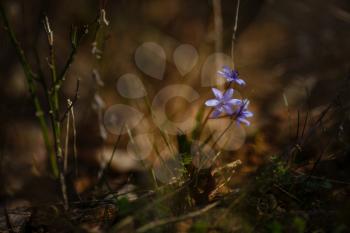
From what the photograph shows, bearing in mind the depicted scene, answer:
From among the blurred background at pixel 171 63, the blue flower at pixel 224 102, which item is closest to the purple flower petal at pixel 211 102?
the blue flower at pixel 224 102

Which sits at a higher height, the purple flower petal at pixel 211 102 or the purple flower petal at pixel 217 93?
the purple flower petal at pixel 217 93

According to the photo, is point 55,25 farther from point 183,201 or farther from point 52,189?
point 183,201

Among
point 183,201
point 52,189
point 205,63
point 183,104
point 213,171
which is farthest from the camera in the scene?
point 205,63

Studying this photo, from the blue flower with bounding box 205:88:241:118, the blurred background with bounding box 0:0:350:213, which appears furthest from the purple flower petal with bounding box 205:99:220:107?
the blurred background with bounding box 0:0:350:213

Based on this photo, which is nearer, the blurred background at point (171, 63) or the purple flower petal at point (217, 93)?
the purple flower petal at point (217, 93)

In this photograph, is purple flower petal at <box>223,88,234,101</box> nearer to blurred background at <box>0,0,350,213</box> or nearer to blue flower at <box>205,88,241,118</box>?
blue flower at <box>205,88,241,118</box>

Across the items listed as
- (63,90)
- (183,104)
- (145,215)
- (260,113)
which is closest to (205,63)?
(183,104)

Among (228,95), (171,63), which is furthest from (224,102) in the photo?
(171,63)

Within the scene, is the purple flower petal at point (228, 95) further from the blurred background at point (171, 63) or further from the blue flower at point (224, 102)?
the blurred background at point (171, 63)
